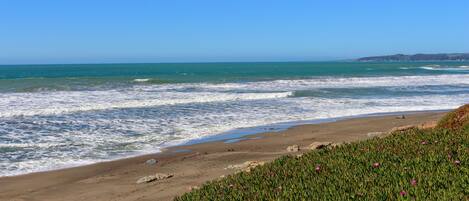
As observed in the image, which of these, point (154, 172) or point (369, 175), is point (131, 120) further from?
point (369, 175)

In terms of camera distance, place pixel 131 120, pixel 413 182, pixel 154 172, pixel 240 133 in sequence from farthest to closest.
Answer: pixel 131 120 < pixel 240 133 < pixel 154 172 < pixel 413 182

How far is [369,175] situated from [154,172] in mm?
6641

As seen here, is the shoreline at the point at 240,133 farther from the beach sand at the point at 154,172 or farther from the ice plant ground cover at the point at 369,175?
the ice plant ground cover at the point at 369,175

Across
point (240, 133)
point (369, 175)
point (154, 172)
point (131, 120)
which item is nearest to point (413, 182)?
point (369, 175)

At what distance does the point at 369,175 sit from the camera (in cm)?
570

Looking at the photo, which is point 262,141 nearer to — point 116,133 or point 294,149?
point 294,149

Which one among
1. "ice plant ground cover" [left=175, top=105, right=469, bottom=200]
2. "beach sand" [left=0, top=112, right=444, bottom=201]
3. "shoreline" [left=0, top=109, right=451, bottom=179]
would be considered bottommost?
"shoreline" [left=0, top=109, right=451, bottom=179]

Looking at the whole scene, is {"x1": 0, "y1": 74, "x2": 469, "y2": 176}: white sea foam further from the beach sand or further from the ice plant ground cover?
the ice plant ground cover

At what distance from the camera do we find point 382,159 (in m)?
6.40

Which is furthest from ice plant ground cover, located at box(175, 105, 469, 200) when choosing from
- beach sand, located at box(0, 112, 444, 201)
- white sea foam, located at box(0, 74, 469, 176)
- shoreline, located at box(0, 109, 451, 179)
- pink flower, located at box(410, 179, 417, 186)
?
white sea foam, located at box(0, 74, 469, 176)

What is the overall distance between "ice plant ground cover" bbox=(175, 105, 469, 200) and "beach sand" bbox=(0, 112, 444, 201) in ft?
7.90

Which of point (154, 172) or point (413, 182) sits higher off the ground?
point (413, 182)

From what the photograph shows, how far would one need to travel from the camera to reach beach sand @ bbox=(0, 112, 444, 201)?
31.3 ft

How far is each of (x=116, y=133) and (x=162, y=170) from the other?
6.41 m
